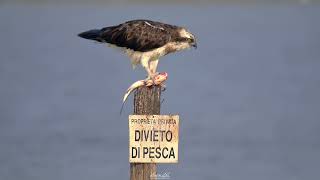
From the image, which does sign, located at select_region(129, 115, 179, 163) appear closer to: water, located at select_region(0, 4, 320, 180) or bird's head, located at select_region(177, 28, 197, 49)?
bird's head, located at select_region(177, 28, 197, 49)

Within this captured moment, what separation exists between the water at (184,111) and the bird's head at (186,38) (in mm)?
3459

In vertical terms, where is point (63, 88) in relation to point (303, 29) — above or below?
below

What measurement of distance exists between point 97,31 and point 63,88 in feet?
69.2

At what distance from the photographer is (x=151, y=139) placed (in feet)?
34.7

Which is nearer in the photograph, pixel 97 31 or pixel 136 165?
pixel 136 165

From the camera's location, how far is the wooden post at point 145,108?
10555 millimetres

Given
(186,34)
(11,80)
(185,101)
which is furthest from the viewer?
(11,80)

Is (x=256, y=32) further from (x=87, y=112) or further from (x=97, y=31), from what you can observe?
(x=97, y=31)

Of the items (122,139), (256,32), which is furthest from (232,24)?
(122,139)

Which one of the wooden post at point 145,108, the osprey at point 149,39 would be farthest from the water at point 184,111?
the wooden post at point 145,108

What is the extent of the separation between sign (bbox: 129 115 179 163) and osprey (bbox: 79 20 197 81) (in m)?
2.22

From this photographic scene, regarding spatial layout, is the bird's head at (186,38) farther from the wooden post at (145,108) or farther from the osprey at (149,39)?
the wooden post at (145,108)

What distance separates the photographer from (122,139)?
75.7 ft

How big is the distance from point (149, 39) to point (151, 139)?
8.35 feet
